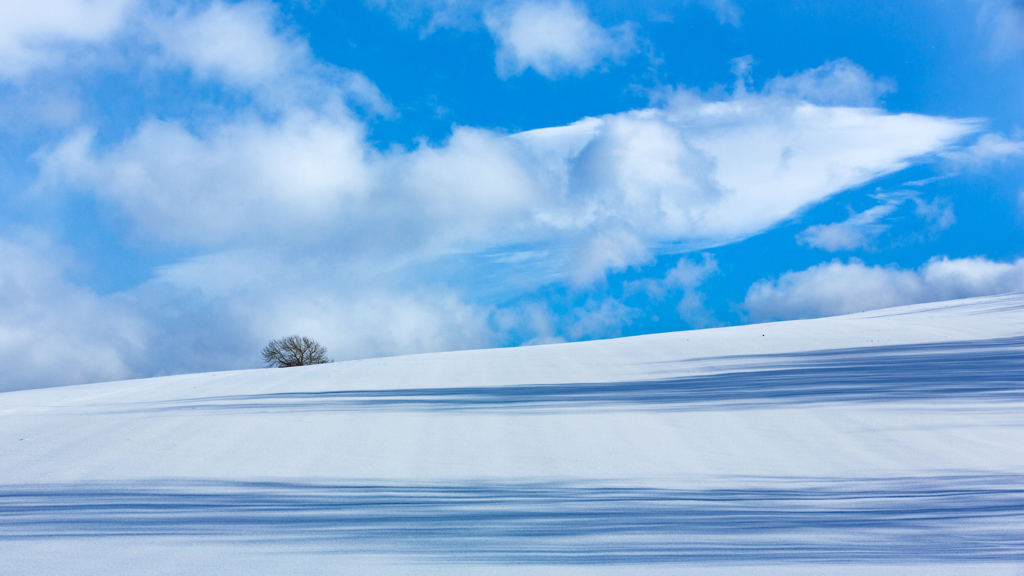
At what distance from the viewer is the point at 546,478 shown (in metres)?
3.72

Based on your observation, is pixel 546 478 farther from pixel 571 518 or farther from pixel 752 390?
pixel 752 390

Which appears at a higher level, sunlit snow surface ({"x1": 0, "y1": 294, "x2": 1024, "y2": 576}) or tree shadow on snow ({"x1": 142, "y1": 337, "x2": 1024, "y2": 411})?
tree shadow on snow ({"x1": 142, "y1": 337, "x2": 1024, "y2": 411})

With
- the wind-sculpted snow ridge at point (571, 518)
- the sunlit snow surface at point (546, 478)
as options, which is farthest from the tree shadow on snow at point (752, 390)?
the wind-sculpted snow ridge at point (571, 518)

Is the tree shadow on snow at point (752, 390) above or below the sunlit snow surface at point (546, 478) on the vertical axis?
above

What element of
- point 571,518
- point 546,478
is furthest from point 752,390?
point 571,518

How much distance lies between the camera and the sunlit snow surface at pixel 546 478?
106 inches

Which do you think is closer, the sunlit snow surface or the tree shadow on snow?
the sunlit snow surface

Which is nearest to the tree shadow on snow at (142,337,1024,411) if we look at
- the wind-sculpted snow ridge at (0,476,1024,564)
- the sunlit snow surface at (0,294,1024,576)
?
the sunlit snow surface at (0,294,1024,576)

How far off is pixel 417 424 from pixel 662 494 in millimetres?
2436

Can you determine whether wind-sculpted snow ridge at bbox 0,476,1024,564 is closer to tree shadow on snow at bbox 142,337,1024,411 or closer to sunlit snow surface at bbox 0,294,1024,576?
sunlit snow surface at bbox 0,294,1024,576

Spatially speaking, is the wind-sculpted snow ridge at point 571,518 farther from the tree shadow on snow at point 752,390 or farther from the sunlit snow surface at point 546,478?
the tree shadow on snow at point 752,390

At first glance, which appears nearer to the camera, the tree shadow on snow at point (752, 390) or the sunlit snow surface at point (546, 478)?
the sunlit snow surface at point (546, 478)

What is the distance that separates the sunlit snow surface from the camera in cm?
268

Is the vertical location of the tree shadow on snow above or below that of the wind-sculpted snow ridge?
above
